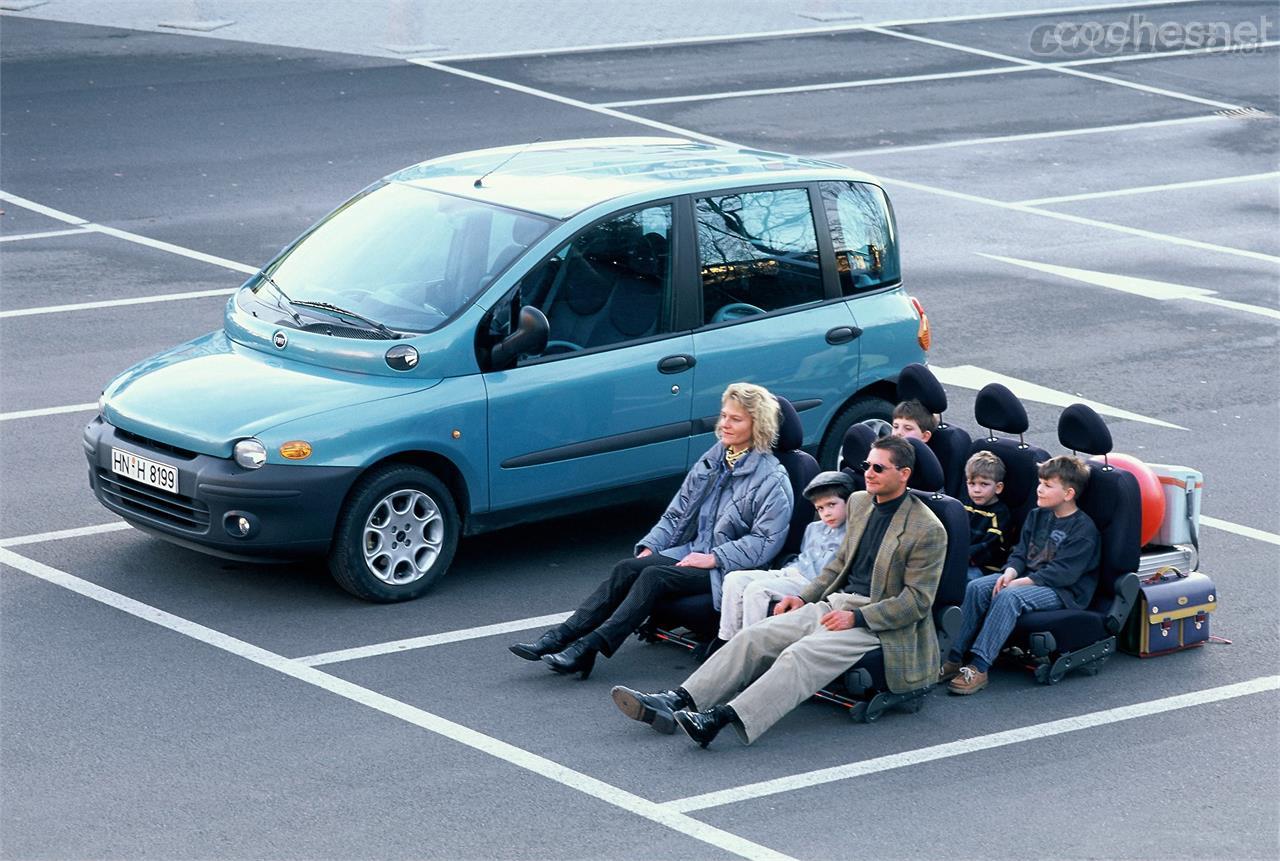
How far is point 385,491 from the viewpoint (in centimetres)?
912

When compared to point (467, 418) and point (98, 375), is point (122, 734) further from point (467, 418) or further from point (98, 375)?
point (98, 375)

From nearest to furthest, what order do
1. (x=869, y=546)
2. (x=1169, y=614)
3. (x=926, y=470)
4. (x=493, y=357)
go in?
(x=869, y=546) < (x=926, y=470) < (x=1169, y=614) < (x=493, y=357)

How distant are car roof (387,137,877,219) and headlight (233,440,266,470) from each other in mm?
2053

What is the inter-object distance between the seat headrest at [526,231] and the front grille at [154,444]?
2.05m

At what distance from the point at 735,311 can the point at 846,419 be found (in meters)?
1.02

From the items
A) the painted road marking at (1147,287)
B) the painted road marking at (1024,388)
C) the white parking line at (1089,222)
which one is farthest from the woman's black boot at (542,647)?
the white parking line at (1089,222)

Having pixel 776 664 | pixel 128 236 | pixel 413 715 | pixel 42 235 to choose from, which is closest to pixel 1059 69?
pixel 128 236

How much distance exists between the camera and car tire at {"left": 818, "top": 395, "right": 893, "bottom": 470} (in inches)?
425

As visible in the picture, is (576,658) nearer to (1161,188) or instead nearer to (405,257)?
(405,257)

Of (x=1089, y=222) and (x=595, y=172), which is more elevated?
(x=595, y=172)

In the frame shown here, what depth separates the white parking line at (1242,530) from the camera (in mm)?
10672

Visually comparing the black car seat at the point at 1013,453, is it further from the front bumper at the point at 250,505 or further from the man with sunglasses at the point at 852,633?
the front bumper at the point at 250,505

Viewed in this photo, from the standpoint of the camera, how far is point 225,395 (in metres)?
9.20

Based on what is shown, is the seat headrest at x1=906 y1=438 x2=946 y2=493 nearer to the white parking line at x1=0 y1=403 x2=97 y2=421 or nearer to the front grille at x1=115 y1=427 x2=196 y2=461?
the front grille at x1=115 y1=427 x2=196 y2=461
